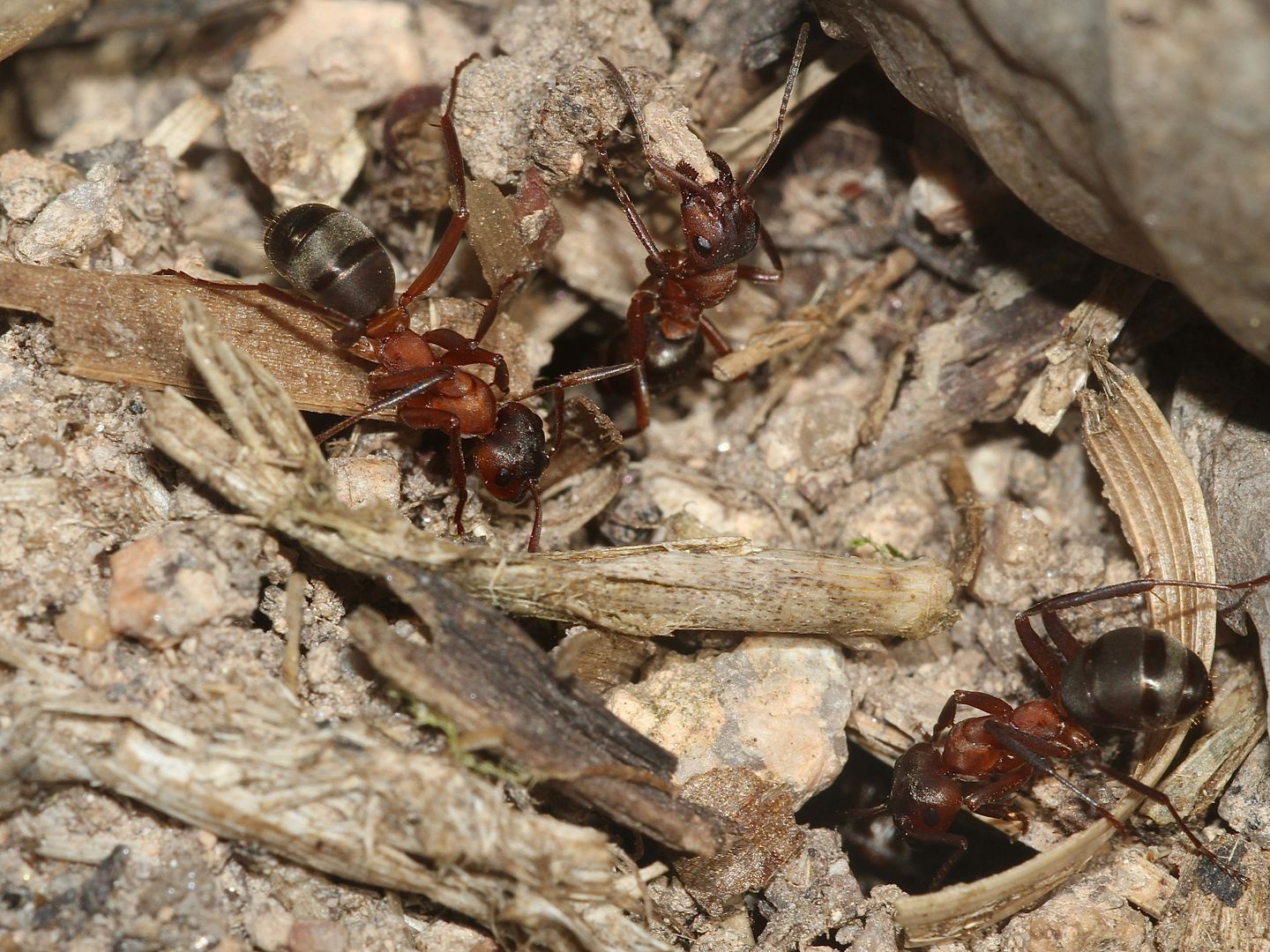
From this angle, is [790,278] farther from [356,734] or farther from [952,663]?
[356,734]

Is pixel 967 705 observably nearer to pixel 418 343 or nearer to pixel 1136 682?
pixel 1136 682

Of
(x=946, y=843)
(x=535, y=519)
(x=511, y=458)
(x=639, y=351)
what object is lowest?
(x=946, y=843)

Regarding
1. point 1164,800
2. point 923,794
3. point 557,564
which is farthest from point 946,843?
point 557,564

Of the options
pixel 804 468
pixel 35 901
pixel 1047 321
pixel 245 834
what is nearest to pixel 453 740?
pixel 245 834

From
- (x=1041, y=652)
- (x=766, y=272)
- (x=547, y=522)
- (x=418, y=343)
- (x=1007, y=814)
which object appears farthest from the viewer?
(x=766, y=272)

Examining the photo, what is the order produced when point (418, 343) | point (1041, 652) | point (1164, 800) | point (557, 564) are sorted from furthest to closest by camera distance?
point (418, 343), point (1041, 652), point (1164, 800), point (557, 564)

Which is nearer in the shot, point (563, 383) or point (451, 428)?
point (451, 428)

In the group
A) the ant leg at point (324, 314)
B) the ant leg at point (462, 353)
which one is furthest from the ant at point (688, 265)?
the ant leg at point (324, 314)

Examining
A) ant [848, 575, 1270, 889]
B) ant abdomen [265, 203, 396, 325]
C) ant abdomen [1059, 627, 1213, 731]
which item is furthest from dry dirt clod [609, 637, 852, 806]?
ant abdomen [265, 203, 396, 325]
